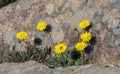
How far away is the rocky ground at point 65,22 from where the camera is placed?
7301mm

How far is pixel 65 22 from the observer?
314 inches

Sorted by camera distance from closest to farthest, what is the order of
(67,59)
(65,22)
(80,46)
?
(80,46)
(67,59)
(65,22)

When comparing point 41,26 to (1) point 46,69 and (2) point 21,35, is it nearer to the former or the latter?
(2) point 21,35

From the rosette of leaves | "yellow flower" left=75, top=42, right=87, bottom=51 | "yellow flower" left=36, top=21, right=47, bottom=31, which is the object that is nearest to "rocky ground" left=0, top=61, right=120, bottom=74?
the rosette of leaves

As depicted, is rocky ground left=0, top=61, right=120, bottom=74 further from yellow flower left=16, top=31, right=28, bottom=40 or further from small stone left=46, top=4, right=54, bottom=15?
small stone left=46, top=4, right=54, bottom=15

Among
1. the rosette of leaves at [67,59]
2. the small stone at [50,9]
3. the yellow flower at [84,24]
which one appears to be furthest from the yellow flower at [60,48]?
the small stone at [50,9]

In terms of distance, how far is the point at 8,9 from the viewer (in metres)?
8.81

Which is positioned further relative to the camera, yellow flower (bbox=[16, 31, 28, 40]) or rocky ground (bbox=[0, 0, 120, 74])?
yellow flower (bbox=[16, 31, 28, 40])

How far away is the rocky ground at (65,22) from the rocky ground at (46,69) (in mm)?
69

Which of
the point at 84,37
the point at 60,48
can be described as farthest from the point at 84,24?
the point at 60,48

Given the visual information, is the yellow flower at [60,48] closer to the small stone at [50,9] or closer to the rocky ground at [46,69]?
the small stone at [50,9]

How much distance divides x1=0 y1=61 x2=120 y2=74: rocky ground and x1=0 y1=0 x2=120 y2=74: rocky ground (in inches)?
2.7

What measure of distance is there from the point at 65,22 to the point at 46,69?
7.41ft

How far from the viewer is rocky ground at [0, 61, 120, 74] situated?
542 centimetres
